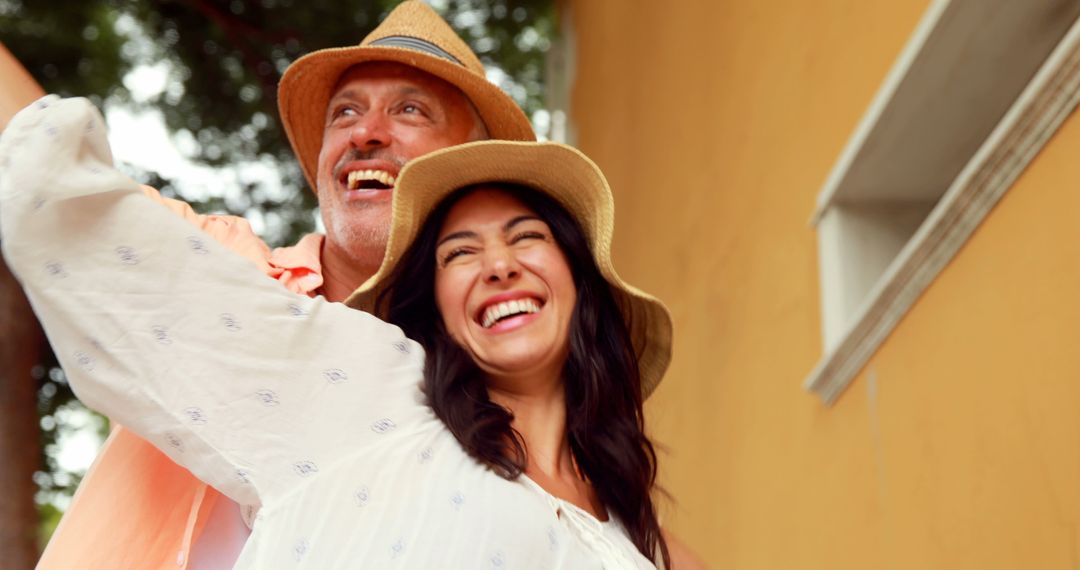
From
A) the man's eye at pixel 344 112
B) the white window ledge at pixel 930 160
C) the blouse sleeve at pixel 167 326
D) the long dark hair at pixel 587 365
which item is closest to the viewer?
the blouse sleeve at pixel 167 326

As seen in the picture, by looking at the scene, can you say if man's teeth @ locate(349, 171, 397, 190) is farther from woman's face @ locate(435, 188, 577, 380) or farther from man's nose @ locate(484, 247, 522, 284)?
man's nose @ locate(484, 247, 522, 284)

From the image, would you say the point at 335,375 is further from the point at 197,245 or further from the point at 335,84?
the point at 335,84

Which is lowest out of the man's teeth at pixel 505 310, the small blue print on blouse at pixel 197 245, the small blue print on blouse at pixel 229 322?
the man's teeth at pixel 505 310

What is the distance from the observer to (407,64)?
292 centimetres

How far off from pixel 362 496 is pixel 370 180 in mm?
1067

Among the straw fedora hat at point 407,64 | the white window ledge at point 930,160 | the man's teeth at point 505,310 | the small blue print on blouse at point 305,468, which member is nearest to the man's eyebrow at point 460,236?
the man's teeth at point 505,310

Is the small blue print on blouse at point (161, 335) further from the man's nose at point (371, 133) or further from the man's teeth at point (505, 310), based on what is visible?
the man's nose at point (371, 133)

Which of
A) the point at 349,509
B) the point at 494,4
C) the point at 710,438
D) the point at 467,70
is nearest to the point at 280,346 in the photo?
the point at 349,509

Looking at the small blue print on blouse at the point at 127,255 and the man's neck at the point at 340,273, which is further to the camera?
the man's neck at the point at 340,273

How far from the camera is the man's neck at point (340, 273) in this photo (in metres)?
2.68

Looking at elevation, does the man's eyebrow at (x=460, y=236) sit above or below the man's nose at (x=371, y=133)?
above

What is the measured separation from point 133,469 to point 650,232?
347 cm

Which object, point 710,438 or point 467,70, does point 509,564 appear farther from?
point 710,438

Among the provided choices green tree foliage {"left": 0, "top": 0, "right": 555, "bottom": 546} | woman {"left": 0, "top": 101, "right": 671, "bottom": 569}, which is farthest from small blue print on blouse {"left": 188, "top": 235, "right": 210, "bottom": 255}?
green tree foliage {"left": 0, "top": 0, "right": 555, "bottom": 546}
